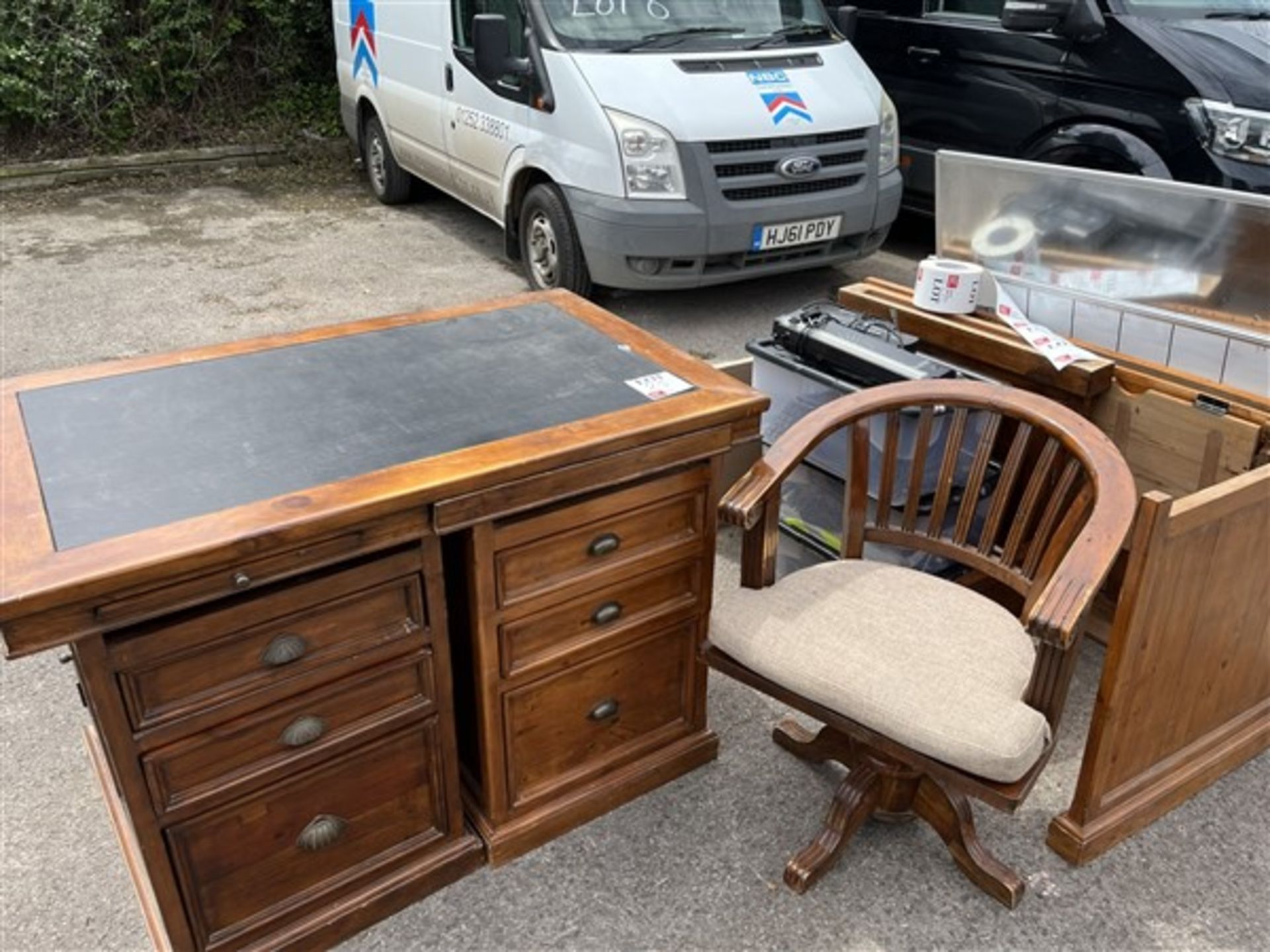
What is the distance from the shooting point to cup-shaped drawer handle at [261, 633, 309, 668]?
1558 mm

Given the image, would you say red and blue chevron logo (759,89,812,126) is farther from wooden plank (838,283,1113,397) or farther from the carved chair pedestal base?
the carved chair pedestal base

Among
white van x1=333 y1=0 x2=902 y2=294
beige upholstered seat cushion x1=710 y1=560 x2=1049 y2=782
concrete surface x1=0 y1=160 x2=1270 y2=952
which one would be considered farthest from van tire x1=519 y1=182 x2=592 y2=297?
beige upholstered seat cushion x1=710 y1=560 x2=1049 y2=782

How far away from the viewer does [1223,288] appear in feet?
7.82

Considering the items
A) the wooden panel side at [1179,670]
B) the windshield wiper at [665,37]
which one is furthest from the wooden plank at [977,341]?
the windshield wiper at [665,37]

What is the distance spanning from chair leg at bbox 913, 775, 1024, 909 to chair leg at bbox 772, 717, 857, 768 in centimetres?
17

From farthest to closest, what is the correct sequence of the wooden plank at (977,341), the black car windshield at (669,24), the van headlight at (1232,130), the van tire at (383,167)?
1. the van tire at (383,167)
2. the black car windshield at (669,24)
3. the van headlight at (1232,130)
4. the wooden plank at (977,341)

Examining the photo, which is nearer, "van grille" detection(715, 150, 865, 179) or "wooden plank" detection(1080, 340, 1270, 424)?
"wooden plank" detection(1080, 340, 1270, 424)

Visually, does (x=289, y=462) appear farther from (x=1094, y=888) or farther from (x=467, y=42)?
(x=467, y=42)

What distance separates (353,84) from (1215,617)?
614 cm

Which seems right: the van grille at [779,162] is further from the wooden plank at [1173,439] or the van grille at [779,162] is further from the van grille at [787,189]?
the wooden plank at [1173,439]

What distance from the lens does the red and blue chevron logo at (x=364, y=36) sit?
19.9ft

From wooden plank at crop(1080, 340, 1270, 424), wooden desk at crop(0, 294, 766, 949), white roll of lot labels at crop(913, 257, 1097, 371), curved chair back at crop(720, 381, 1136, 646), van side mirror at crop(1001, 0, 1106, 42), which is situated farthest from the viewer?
van side mirror at crop(1001, 0, 1106, 42)

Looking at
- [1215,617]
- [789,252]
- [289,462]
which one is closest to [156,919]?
[289,462]

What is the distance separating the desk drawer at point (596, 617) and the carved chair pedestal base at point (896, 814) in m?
0.46
